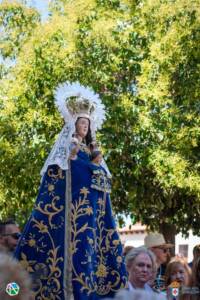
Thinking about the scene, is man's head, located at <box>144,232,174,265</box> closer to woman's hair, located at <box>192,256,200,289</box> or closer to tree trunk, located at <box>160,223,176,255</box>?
woman's hair, located at <box>192,256,200,289</box>

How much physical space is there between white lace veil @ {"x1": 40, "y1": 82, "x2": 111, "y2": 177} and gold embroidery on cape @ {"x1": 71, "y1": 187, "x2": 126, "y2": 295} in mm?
316

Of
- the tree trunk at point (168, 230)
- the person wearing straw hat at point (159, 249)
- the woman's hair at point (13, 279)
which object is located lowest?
the woman's hair at point (13, 279)

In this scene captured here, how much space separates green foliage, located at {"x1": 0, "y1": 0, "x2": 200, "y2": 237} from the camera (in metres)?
17.0

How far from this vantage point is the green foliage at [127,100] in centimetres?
1703

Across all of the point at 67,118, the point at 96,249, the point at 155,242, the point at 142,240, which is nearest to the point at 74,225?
the point at 96,249

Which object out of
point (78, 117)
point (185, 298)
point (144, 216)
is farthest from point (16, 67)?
point (185, 298)

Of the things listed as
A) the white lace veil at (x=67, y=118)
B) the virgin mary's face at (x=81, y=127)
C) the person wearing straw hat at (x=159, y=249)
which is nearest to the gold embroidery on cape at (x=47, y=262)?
the white lace veil at (x=67, y=118)

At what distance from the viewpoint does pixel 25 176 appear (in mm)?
17531

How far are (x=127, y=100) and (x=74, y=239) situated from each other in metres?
11.3

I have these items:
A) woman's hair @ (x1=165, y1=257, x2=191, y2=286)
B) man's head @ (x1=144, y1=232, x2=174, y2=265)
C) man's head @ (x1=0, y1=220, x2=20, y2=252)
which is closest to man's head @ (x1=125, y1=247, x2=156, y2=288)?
woman's hair @ (x1=165, y1=257, x2=191, y2=286)

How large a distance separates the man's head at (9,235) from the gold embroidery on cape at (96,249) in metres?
0.68

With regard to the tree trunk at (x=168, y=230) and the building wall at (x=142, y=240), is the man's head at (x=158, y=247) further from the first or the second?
the building wall at (x=142, y=240)

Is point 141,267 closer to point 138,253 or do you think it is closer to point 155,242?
point 138,253

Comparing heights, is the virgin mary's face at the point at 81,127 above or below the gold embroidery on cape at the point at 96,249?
above
